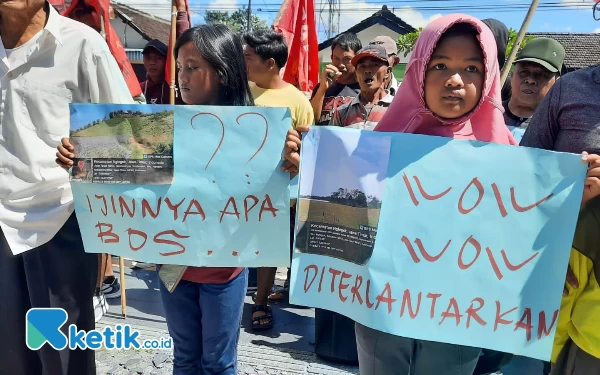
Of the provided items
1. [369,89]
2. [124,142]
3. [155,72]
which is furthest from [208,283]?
[155,72]

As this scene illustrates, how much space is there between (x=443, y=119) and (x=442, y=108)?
0.04 m

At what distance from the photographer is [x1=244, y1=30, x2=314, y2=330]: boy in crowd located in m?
2.96

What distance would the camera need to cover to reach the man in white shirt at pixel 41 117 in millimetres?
1870

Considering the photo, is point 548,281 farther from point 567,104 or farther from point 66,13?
point 66,13

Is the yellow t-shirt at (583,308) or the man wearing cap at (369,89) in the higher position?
the man wearing cap at (369,89)

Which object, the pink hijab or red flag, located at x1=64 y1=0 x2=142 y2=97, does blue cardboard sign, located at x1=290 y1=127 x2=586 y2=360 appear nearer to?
the pink hijab

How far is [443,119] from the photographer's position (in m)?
1.46

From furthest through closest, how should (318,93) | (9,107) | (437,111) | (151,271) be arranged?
1. (151,271)
2. (318,93)
3. (9,107)
4. (437,111)

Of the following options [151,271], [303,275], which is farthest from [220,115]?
[151,271]

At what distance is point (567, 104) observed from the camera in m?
1.42

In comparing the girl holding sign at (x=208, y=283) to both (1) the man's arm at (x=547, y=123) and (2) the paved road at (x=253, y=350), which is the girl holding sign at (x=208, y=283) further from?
(1) the man's arm at (x=547, y=123)

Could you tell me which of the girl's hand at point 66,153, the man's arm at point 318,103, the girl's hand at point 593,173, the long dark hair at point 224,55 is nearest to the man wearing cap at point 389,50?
the man's arm at point 318,103

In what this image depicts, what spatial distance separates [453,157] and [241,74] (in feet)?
2.97

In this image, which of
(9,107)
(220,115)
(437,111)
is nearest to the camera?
Result: (437,111)
